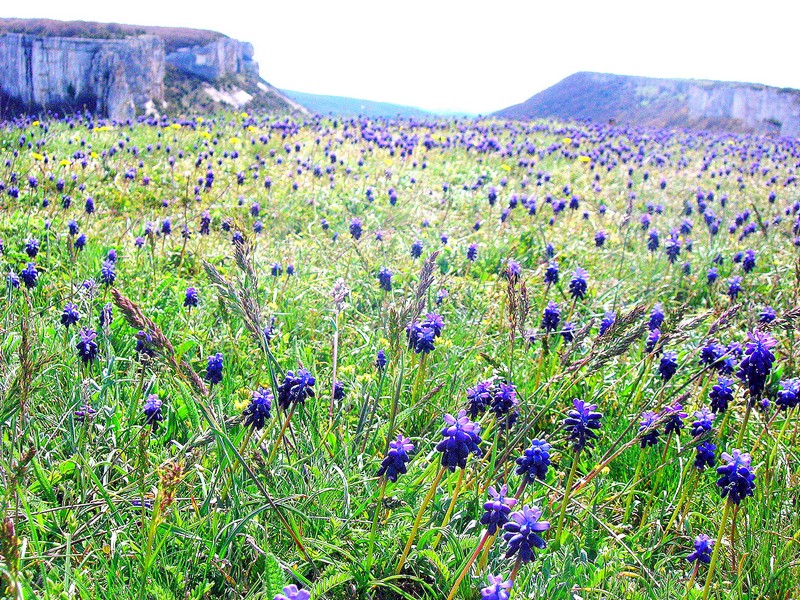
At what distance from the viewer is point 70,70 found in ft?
199

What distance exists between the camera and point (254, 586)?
201cm

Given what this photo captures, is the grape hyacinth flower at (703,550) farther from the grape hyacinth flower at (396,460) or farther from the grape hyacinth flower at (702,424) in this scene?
the grape hyacinth flower at (396,460)

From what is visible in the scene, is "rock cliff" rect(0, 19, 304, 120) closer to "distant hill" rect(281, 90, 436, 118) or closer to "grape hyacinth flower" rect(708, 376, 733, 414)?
"distant hill" rect(281, 90, 436, 118)

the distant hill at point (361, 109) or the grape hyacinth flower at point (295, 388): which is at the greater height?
the distant hill at point (361, 109)

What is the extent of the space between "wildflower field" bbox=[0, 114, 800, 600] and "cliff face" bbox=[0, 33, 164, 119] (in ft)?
203

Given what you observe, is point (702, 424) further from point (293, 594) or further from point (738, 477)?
point (293, 594)

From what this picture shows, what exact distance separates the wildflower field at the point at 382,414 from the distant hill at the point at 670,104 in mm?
38478

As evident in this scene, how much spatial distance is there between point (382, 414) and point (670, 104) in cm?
6137

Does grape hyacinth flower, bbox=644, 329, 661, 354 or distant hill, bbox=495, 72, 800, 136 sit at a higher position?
distant hill, bbox=495, 72, 800, 136

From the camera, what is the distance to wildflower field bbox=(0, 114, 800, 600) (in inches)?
80.4

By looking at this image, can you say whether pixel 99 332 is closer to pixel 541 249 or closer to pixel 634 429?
pixel 634 429

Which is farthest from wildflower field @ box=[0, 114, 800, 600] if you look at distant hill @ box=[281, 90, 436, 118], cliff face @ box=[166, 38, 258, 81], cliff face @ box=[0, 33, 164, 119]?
cliff face @ box=[166, 38, 258, 81]

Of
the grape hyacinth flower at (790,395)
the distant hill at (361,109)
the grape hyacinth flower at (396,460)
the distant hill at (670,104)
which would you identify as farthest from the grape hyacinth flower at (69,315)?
the distant hill at (670,104)

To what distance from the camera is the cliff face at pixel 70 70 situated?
60.4 meters
